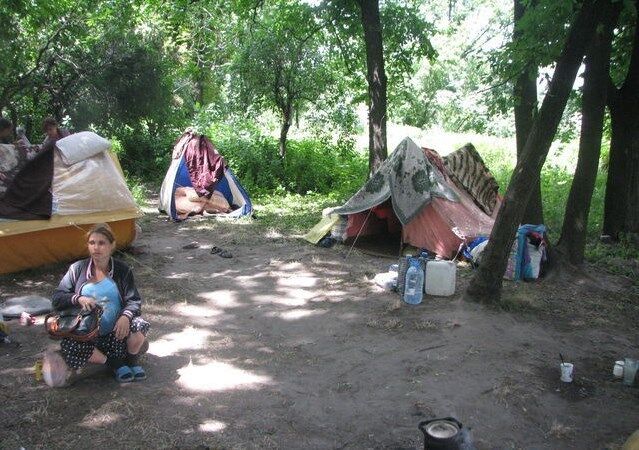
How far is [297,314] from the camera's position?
5.62 metres

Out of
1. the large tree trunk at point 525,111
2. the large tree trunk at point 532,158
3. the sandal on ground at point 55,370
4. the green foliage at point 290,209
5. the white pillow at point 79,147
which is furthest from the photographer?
the green foliage at point 290,209

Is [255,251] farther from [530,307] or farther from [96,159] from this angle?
[530,307]

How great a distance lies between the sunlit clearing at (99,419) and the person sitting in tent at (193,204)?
6.75 metres

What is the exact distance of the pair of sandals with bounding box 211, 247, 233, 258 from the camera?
299 inches

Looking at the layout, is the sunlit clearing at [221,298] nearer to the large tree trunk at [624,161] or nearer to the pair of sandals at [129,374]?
the pair of sandals at [129,374]

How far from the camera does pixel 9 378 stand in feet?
13.0

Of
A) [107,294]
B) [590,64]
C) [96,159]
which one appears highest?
[590,64]

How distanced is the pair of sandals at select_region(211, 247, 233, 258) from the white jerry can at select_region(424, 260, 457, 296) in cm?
295

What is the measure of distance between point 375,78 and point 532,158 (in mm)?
5039

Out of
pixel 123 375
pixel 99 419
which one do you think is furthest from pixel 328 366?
pixel 99 419

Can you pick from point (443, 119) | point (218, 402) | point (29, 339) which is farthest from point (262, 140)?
point (443, 119)

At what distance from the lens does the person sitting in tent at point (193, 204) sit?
10.1 m

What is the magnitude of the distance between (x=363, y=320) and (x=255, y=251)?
3.01m

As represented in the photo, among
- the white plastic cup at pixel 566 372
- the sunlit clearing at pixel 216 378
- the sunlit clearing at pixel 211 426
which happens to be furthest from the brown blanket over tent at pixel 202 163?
the white plastic cup at pixel 566 372
